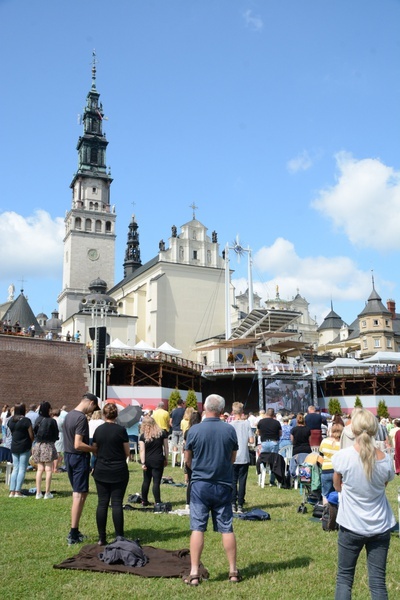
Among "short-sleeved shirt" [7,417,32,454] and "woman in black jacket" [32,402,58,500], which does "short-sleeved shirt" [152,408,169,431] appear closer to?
"woman in black jacket" [32,402,58,500]

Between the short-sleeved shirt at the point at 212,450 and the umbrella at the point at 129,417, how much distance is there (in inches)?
539

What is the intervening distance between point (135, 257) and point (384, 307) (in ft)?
142

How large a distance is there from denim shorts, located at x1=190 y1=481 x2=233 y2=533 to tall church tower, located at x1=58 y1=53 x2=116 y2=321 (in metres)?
76.1

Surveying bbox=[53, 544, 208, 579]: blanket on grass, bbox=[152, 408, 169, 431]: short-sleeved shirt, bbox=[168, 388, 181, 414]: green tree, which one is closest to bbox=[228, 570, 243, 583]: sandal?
bbox=[53, 544, 208, 579]: blanket on grass

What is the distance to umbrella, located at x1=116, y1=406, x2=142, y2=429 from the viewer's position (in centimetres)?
1984

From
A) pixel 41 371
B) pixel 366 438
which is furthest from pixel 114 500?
pixel 41 371

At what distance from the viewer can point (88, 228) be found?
8512 centimetres

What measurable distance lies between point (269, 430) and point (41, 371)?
27242 mm

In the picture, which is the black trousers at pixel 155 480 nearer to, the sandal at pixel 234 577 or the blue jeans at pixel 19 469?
the blue jeans at pixel 19 469

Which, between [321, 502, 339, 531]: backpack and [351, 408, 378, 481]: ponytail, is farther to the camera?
[321, 502, 339, 531]: backpack

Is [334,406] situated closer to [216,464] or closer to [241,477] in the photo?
[241,477]

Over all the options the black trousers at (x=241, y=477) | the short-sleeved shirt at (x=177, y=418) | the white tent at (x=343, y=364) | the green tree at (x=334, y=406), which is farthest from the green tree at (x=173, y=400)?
the black trousers at (x=241, y=477)

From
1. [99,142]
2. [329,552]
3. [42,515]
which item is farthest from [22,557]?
[99,142]

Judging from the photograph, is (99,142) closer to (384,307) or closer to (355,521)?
(384,307)
